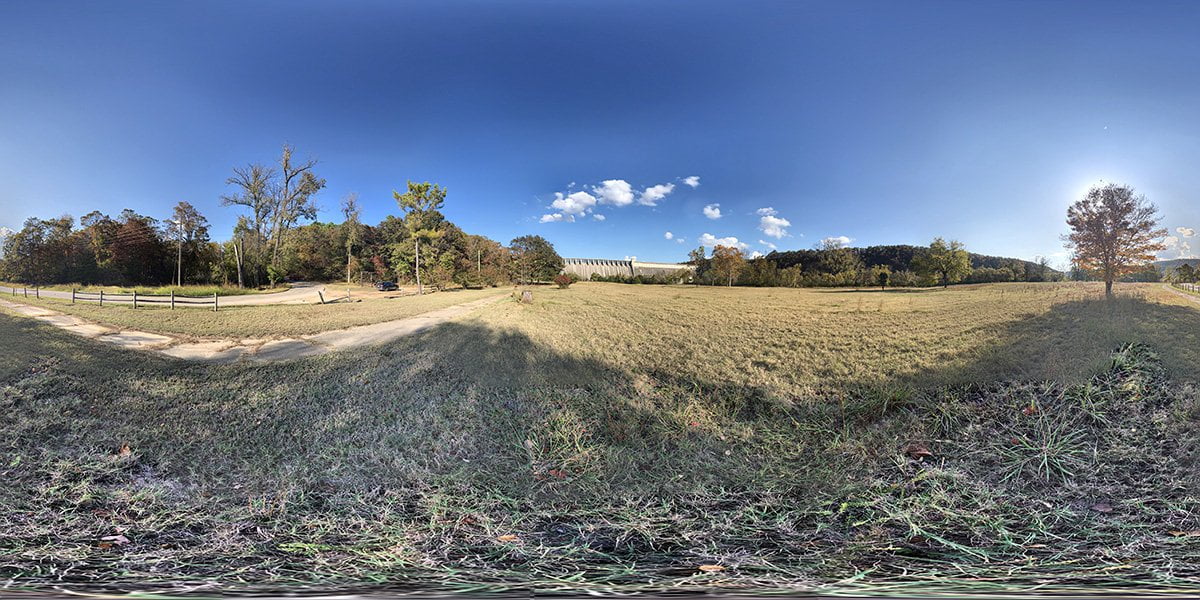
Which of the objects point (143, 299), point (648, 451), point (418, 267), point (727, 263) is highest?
point (727, 263)

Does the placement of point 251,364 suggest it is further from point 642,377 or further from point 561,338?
point 642,377

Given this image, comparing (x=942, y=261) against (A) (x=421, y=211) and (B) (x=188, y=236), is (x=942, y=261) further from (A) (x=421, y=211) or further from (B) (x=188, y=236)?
(B) (x=188, y=236)

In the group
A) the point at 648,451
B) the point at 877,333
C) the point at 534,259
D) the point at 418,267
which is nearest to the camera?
the point at 648,451

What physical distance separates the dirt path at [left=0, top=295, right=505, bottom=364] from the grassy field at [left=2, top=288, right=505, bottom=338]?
5 cm

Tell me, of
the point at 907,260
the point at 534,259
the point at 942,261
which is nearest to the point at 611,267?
the point at 534,259

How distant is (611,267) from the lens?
A: 3.87 metres

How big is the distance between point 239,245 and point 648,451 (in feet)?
12.8

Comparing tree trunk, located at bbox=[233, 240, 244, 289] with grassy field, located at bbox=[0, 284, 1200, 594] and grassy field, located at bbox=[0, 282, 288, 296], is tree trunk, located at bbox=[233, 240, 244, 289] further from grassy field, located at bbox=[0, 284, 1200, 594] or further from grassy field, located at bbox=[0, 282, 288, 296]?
grassy field, located at bbox=[0, 284, 1200, 594]

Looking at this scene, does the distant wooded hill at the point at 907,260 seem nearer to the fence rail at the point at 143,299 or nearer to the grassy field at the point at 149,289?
the grassy field at the point at 149,289

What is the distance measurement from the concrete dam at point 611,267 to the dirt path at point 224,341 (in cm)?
150

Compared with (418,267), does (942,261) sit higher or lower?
higher

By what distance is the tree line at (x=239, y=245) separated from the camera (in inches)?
136

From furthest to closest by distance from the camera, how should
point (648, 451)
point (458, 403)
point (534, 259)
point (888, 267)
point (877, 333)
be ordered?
point (534, 259) < point (888, 267) < point (877, 333) < point (458, 403) < point (648, 451)

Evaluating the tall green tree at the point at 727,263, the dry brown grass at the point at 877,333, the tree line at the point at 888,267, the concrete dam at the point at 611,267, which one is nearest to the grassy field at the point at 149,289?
the dry brown grass at the point at 877,333
